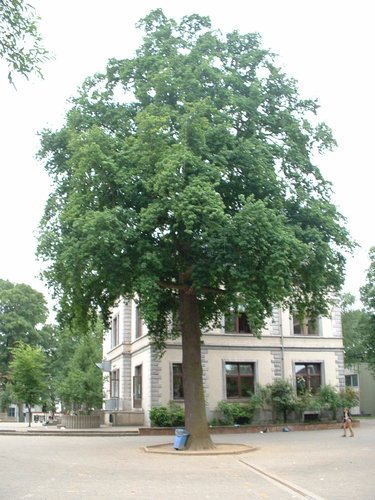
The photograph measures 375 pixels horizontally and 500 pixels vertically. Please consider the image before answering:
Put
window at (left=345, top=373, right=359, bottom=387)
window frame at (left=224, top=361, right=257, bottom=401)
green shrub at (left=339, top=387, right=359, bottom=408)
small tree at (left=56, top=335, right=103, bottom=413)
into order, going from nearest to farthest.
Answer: small tree at (left=56, top=335, right=103, bottom=413) → green shrub at (left=339, top=387, right=359, bottom=408) → window frame at (left=224, top=361, right=257, bottom=401) → window at (left=345, top=373, right=359, bottom=387)

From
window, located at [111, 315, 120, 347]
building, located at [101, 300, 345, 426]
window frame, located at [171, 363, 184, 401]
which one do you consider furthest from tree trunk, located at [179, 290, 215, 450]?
window, located at [111, 315, 120, 347]

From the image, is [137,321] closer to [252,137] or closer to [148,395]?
[148,395]

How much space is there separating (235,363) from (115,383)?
10.9 m

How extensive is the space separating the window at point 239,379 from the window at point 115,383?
372 inches

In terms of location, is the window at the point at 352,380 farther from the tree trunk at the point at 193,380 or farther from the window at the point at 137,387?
the tree trunk at the point at 193,380

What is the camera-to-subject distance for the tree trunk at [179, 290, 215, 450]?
2197 centimetres

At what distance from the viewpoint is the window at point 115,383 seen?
43.3m

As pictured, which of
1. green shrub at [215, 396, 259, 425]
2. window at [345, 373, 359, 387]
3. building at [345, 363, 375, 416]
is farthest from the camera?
window at [345, 373, 359, 387]

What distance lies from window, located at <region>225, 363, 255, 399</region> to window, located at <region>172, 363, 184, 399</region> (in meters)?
2.89

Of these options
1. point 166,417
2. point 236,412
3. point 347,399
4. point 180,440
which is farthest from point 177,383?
point 180,440

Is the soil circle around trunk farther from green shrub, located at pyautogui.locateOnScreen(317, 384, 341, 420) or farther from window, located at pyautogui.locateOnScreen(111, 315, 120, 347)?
window, located at pyautogui.locateOnScreen(111, 315, 120, 347)

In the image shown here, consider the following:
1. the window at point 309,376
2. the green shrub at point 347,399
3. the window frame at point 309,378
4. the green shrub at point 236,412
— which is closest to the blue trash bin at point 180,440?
the green shrub at point 236,412

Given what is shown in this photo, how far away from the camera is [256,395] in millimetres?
35875

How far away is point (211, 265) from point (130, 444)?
8860mm
